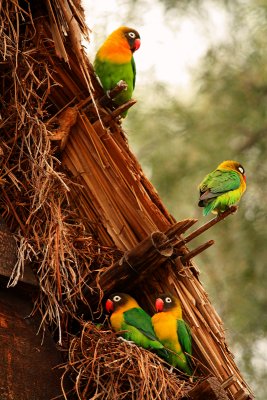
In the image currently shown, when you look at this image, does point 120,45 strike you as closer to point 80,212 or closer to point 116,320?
point 80,212

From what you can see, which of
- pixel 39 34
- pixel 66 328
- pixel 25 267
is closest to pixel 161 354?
pixel 66 328

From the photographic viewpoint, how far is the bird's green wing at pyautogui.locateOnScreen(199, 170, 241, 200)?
217 inches

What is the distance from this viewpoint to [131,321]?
4262mm

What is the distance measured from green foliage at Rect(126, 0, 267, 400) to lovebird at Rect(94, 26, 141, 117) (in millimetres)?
988

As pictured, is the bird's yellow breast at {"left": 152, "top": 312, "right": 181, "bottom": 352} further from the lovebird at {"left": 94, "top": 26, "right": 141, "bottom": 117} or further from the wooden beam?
the lovebird at {"left": 94, "top": 26, "right": 141, "bottom": 117}

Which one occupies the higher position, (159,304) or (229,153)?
(229,153)

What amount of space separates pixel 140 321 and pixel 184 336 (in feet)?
0.75

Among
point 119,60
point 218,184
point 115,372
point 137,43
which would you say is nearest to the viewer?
point 115,372

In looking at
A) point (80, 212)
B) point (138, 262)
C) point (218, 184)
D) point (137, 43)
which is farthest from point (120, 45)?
point (138, 262)

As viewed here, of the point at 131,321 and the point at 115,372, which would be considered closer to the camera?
the point at 115,372

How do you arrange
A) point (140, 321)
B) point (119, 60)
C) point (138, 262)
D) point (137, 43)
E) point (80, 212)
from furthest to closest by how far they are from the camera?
point (137, 43), point (119, 60), point (80, 212), point (140, 321), point (138, 262)

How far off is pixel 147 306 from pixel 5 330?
3.48 feet

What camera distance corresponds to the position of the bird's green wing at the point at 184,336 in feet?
13.9

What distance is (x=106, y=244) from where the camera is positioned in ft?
14.7
